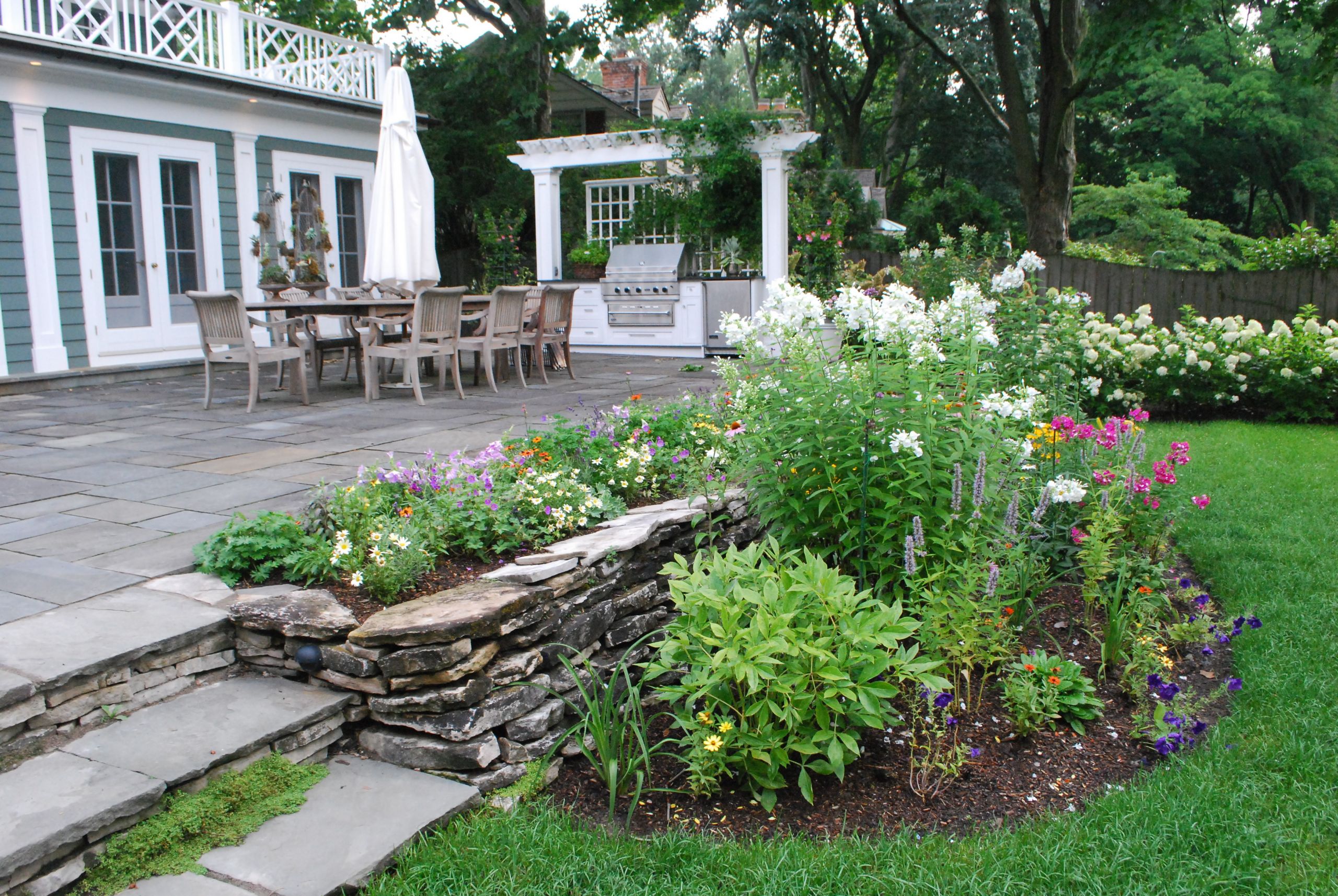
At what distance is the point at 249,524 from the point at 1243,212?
105ft

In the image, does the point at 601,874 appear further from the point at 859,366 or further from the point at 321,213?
the point at 321,213

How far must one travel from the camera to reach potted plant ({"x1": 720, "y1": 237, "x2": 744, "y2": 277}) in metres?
13.1

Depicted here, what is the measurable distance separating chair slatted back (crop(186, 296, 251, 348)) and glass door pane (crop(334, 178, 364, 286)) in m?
5.40

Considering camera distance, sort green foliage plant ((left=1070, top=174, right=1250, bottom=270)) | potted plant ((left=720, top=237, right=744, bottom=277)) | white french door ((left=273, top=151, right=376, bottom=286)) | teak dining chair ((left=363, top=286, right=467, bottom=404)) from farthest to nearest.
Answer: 1. green foliage plant ((left=1070, top=174, right=1250, bottom=270))
2. potted plant ((left=720, top=237, right=744, bottom=277))
3. white french door ((left=273, top=151, right=376, bottom=286))
4. teak dining chair ((left=363, top=286, right=467, bottom=404))

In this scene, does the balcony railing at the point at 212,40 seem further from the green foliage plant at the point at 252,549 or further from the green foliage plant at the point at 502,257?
the green foliage plant at the point at 252,549

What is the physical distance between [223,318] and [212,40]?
532 centimetres

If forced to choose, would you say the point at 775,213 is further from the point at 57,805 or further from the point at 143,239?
the point at 57,805

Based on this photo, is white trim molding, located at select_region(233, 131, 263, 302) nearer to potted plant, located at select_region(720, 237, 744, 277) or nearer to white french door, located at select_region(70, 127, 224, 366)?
white french door, located at select_region(70, 127, 224, 366)

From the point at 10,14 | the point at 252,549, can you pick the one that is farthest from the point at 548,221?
the point at 252,549

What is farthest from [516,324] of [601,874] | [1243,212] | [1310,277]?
[1243,212]

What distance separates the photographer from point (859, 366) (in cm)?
376

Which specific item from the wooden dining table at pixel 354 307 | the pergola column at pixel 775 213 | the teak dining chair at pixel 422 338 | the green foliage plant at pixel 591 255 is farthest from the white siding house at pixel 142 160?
the pergola column at pixel 775 213

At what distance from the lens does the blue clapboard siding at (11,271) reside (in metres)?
9.20

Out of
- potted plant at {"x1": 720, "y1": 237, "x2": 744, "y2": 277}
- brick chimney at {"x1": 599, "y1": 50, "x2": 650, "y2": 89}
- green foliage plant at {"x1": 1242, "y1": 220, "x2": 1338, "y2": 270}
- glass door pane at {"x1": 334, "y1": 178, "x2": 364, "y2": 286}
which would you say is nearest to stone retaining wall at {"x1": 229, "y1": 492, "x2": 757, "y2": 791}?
green foliage plant at {"x1": 1242, "y1": 220, "x2": 1338, "y2": 270}
